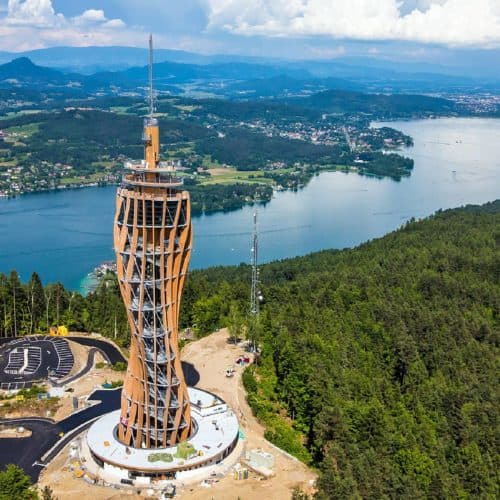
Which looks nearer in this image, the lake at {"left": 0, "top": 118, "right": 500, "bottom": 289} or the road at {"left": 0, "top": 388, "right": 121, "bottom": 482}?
the road at {"left": 0, "top": 388, "right": 121, "bottom": 482}

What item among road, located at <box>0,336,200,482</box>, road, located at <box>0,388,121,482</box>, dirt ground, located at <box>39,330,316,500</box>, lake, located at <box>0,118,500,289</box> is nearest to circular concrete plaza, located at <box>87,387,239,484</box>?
dirt ground, located at <box>39,330,316,500</box>

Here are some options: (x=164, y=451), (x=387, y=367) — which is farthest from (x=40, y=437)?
(x=387, y=367)

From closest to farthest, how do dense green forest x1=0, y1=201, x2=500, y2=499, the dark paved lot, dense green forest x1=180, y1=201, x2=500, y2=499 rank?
dense green forest x1=180, y1=201, x2=500, y2=499
dense green forest x1=0, y1=201, x2=500, y2=499
the dark paved lot

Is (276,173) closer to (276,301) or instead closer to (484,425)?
(276,301)

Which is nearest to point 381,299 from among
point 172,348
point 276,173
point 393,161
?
point 172,348

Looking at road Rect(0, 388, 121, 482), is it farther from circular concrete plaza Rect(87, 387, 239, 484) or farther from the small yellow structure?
the small yellow structure

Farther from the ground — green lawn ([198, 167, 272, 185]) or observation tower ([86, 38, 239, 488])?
observation tower ([86, 38, 239, 488])
